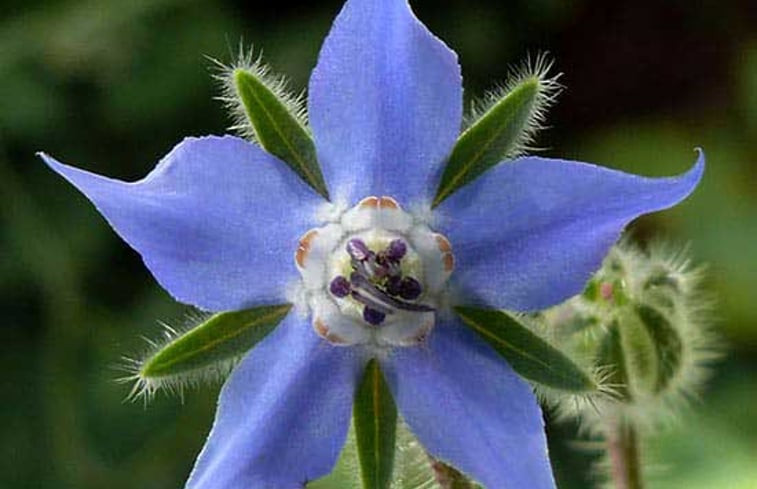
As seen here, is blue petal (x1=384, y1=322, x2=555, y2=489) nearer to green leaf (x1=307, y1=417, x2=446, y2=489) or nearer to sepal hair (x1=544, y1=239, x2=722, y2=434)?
green leaf (x1=307, y1=417, x2=446, y2=489)

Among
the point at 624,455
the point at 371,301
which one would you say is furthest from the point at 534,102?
the point at 624,455

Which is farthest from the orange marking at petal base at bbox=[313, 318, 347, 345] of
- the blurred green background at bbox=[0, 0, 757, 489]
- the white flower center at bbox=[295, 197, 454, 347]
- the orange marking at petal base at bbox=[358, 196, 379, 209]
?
the blurred green background at bbox=[0, 0, 757, 489]

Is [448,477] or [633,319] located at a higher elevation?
[633,319]

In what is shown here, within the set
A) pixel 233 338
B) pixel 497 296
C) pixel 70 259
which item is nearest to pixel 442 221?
pixel 497 296

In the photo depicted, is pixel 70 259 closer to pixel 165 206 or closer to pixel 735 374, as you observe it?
pixel 735 374

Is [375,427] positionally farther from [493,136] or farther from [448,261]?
[493,136]
